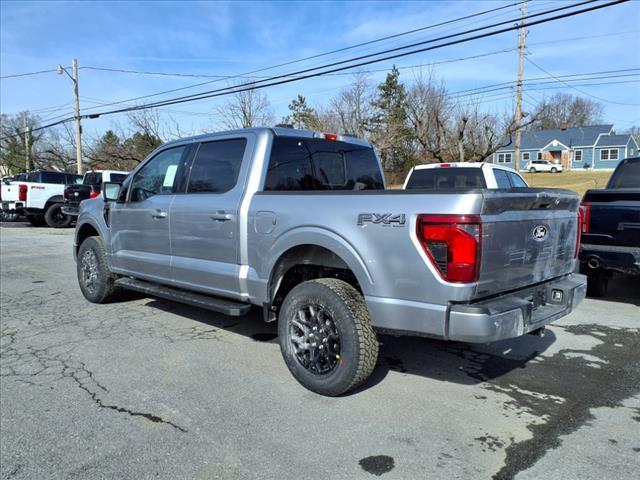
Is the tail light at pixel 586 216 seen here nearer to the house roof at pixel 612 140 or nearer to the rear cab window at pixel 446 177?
the rear cab window at pixel 446 177

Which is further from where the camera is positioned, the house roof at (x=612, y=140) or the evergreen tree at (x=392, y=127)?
the house roof at (x=612, y=140)

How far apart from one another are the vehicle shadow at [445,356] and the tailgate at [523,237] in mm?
989

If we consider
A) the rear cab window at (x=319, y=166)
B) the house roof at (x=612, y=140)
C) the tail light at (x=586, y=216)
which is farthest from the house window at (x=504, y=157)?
the rear cab window at (x=319, y=166)

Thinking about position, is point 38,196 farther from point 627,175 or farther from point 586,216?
point 627,175

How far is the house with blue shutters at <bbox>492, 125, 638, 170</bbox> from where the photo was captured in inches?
2437

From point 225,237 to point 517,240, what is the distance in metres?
2.47

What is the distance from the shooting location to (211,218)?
15.4ft

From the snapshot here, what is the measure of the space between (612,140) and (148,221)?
226 feet

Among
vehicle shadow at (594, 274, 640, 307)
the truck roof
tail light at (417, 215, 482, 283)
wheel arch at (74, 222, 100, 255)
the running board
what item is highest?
the truck roof

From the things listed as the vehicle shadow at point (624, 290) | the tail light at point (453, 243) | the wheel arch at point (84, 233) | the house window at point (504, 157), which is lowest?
the vehicle shadow at point (624, 290)

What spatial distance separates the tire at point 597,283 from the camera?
7.11 meters

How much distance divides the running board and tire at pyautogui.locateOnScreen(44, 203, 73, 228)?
15.3 meters

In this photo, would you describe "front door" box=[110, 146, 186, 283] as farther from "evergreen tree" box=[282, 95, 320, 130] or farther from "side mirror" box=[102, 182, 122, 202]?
"evergreen tree" box=[282, 95, 320, 130]

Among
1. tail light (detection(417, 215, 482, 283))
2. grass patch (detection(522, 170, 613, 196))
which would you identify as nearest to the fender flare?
tail light (detection(417, 215, 482, 283))
